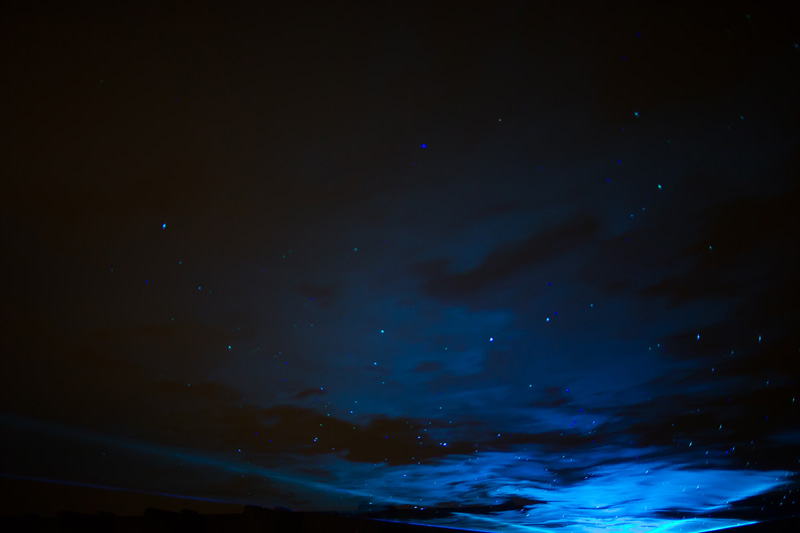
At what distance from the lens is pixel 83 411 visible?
508 cm

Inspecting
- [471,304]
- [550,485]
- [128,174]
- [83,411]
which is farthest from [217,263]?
[550,485]

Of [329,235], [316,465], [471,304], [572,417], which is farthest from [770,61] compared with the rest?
[316,465]

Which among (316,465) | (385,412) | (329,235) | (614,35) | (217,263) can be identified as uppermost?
(614,35)

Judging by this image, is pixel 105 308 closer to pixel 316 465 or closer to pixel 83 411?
pixel 83 411

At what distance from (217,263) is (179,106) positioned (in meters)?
1.22

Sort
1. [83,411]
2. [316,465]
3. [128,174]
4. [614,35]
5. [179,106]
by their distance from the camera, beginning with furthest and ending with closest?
[316,465], [83,411], [128,174], [179,106], [614,35]

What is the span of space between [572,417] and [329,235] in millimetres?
3949

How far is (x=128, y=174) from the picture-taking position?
9.11ft

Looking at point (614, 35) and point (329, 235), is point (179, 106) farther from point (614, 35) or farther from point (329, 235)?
point (614, 35)

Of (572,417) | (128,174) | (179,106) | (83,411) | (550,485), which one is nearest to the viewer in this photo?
(179,106)

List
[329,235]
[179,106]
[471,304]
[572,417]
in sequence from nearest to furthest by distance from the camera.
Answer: [179,106]
[329,235]
[471,304]
[572,417]

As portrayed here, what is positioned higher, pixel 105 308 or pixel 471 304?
pixel 471 304

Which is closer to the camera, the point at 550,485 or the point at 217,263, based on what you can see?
the point at 217,263

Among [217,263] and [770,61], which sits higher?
[770,61]
